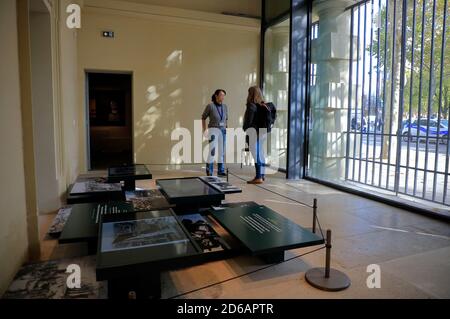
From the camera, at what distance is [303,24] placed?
653 cm

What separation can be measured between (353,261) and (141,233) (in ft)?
5.86

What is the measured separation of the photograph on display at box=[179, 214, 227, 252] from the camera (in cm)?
298

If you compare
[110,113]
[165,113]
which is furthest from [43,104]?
[110,113]

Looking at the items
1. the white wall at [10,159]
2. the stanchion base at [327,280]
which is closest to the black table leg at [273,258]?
the stanchion base at [327,280]

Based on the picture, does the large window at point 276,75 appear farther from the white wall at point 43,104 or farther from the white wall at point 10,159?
the white wall at point 10,159

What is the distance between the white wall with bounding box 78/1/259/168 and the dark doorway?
4047 mm

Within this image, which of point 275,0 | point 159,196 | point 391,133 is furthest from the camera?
point 275,0

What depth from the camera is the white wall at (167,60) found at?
7086 millimetres

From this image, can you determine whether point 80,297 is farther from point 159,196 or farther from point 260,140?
point 260,140

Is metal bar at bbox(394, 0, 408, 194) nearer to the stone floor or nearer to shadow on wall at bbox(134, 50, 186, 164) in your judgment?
the stone floor

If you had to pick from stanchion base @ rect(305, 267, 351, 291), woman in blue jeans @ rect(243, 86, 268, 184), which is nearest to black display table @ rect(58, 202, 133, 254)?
stanchion base @ rect(305, 267, 351, 291)

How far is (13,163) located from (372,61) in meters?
5.15

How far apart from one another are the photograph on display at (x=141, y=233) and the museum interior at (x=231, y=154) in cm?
2
